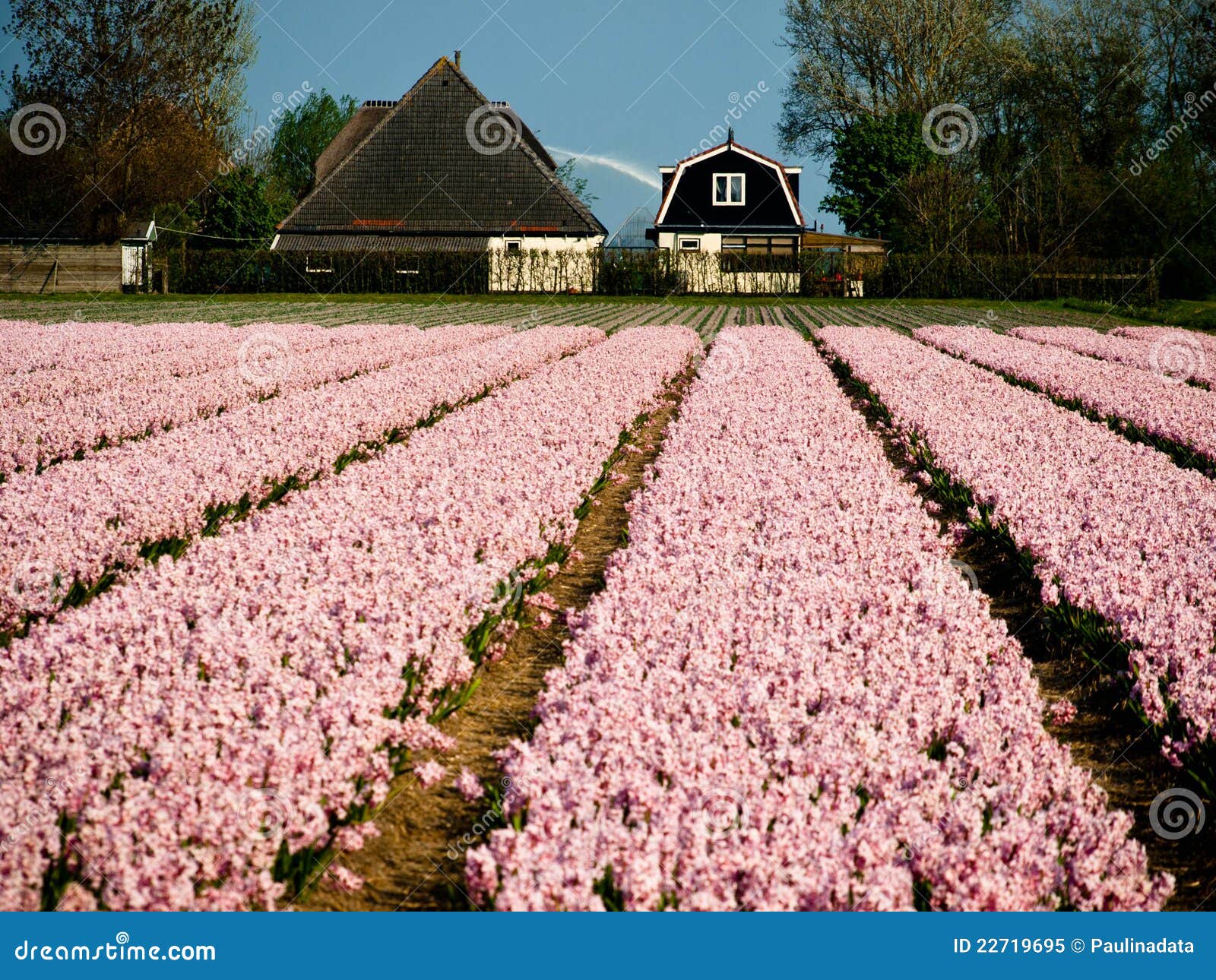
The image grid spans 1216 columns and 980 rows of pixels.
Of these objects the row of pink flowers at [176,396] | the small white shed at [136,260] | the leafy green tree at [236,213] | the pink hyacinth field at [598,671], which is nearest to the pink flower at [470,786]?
the pink hyacinth field at [598,671]

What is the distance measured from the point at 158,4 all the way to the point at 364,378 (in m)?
40.6

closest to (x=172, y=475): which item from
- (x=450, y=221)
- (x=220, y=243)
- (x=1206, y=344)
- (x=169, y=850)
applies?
(x=169, y=850)

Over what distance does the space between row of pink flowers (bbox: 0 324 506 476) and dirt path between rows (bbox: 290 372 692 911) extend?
4.73 meters

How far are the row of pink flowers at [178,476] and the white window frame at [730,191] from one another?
47201mm

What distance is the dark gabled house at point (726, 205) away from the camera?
184ft

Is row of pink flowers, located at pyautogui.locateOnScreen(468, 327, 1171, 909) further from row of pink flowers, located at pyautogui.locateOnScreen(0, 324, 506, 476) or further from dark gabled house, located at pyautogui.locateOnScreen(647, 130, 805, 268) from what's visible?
dark gabled house, located at pyautogui.locateOnScreen(647, 130, 805, 268)

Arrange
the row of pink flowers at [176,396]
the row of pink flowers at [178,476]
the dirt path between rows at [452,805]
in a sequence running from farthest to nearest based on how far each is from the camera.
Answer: the row of pink flowers at [176,396] → the row of pink flowers at [178,476] → the dirt path between rows at [452,805]

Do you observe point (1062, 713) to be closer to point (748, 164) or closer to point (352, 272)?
point (352, 272)

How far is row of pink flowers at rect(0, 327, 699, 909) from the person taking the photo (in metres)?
2.62

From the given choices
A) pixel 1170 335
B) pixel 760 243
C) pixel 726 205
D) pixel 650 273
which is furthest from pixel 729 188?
pixel 1170 335

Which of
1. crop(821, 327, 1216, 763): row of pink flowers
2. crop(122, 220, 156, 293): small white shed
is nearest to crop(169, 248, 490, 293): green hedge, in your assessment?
crop(122, 220, 156, 293): small white shed

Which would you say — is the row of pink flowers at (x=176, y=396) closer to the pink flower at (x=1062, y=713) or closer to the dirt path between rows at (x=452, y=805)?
the dirt path between rows at (x=452, y=805)

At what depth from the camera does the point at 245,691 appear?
10.9 feet

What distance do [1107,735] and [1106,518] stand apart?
96.4 inches
